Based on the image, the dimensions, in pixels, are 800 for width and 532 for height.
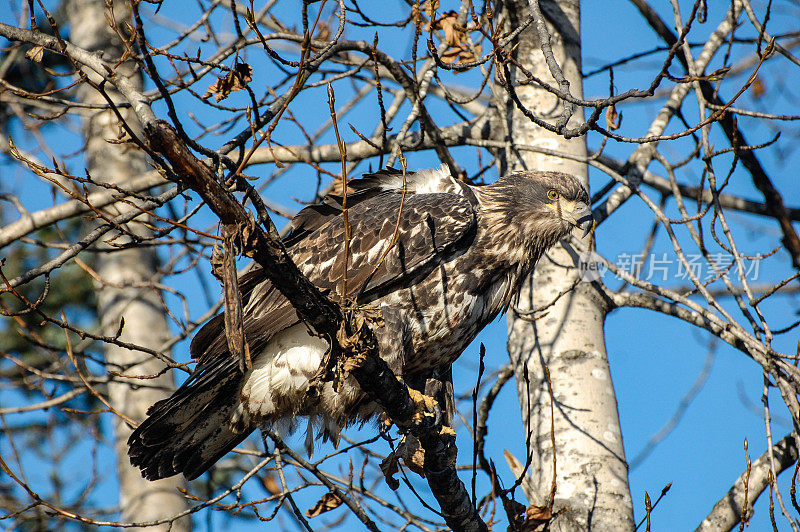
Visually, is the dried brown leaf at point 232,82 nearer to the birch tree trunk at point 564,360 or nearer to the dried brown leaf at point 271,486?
the birch tree trunk at point 564,360

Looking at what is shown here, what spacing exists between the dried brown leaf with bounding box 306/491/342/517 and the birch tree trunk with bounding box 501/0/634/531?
1096mm

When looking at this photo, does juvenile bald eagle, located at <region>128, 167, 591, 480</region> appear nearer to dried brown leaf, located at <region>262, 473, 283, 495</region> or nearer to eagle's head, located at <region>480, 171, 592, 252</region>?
eagle's head, located at <region>480, 171, 592, 252</region>

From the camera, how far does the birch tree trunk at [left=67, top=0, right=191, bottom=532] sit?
623cm

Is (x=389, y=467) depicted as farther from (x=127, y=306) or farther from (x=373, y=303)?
(x=127, y=306)

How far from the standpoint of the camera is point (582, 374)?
4.64 m

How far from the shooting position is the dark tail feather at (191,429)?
406 cm

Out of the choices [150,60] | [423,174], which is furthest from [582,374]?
[150,60]

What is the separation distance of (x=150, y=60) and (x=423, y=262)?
2.10 meters

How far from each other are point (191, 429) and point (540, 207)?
247cm

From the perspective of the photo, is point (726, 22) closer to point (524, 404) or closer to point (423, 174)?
point (423, 174)

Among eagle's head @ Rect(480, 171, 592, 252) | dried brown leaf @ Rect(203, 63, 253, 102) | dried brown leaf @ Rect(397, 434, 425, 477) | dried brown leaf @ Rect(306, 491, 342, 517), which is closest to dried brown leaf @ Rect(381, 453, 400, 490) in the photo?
dried brown leaf @ Rect(397, 434, 425, 477)

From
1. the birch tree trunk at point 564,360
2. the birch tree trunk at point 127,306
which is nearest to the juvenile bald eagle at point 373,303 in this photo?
the birch tree trunk at point 564,360

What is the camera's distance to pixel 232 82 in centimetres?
418

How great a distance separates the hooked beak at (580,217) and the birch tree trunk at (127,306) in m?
3.22
